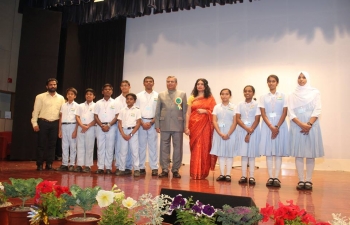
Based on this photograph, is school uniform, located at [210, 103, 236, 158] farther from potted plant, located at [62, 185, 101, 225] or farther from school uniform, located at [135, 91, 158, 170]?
potted plant, located at [62, 185, 101, 225]

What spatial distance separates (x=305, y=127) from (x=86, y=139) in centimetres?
325

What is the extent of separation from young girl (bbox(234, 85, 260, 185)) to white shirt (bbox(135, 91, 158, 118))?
130 centimetres

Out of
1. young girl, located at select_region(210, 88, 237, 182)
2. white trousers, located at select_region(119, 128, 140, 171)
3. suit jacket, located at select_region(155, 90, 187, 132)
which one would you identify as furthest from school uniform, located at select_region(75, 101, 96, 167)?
young girl, located at select_region(210, 88, 237, 182)

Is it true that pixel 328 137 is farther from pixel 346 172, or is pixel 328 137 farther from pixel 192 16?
pixel 192 16

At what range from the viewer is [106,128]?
512cm

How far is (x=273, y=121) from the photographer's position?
4.20 meters

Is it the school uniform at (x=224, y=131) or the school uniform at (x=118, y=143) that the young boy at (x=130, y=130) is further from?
the school uniform at (x=224, y=131)

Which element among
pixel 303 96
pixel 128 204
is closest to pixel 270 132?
pixel 303 96

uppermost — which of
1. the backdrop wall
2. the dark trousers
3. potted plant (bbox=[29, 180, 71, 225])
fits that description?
the backdrop wall

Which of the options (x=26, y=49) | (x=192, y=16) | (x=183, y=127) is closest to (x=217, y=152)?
(x=183, y=127)

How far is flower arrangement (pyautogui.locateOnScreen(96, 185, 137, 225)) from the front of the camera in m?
1.40

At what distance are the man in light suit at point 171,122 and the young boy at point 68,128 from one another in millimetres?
1453

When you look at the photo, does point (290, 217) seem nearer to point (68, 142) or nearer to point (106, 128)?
point (106, 128)

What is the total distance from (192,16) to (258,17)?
1.53 m
